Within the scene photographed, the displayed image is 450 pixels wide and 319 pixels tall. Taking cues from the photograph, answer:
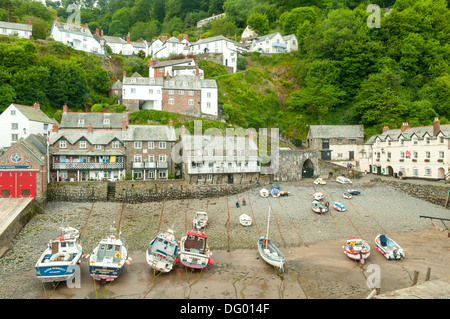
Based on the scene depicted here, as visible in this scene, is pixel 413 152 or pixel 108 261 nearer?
pixel 108 261

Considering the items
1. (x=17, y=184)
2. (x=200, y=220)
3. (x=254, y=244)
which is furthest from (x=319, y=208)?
(x=17, y=184)

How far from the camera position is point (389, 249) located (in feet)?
71.2

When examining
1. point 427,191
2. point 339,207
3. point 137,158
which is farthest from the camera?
point 137,158

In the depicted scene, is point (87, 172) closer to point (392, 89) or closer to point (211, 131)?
point (211, 131)

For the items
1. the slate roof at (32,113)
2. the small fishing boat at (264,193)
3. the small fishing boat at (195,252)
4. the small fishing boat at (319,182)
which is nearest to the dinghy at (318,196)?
the small fishing boat at (264,193)

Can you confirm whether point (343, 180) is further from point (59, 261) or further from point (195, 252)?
point (59, 261)

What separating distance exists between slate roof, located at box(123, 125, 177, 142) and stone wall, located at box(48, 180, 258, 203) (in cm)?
632

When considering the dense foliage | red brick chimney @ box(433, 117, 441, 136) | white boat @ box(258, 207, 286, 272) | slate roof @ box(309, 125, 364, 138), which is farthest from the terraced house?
white boat @ box(258, 207, 286, 272)

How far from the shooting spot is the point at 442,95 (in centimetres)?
4878

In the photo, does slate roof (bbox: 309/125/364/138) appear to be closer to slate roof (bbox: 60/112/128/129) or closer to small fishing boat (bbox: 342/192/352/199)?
small fishing boat (bbox: 342/192/352/199)

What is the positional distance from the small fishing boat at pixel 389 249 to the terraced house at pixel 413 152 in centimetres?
1944

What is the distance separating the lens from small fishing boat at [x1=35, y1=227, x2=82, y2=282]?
17500 millimetres

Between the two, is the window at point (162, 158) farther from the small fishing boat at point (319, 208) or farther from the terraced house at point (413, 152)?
A: the terraced house at point (413, 152)

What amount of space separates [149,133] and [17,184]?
50.8 feet
